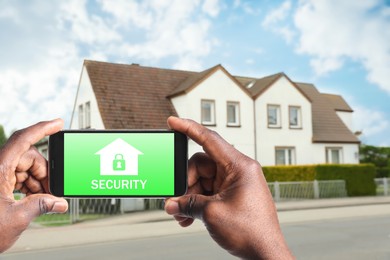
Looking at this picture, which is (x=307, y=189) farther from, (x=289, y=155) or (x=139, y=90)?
(x=139, y=90)

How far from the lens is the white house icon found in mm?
1954

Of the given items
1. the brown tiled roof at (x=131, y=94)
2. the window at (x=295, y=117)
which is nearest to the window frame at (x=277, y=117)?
the window at (x=295, y=117)

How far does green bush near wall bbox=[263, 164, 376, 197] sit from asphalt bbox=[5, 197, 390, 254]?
470 centimetres

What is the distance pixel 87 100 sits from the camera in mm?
27781

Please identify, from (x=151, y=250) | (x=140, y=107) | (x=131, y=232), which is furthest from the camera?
(x=140, y=107)

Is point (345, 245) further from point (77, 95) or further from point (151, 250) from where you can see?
point (77, 95)

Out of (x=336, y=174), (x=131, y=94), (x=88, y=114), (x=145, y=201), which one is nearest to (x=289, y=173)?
(x=336, y=174)

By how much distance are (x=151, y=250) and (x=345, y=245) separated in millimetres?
4121

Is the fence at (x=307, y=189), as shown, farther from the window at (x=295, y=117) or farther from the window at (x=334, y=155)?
the window at (x=334, y=155)

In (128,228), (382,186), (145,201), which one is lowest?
(128,228)

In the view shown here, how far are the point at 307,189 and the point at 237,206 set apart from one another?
24.9 m

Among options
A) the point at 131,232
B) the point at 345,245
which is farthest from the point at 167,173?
the point at 131,232

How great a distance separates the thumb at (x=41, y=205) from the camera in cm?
190

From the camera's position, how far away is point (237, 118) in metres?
29.0
